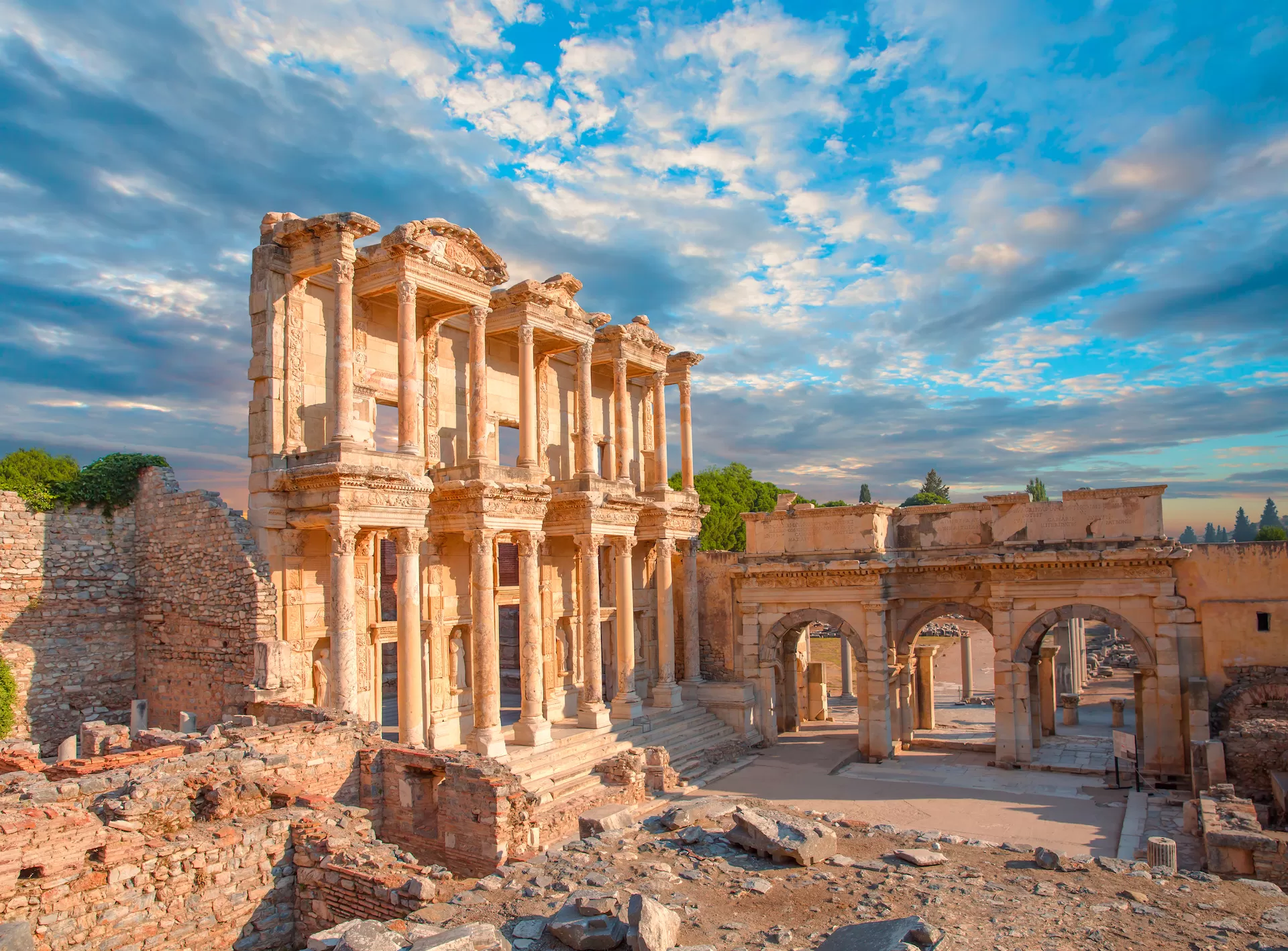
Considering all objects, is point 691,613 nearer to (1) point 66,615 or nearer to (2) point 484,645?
(2) point 484,645

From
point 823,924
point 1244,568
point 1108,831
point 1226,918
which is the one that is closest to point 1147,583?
point 1244,568

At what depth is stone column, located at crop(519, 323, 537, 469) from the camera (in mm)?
22844

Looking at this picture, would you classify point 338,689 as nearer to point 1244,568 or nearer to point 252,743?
point 252,743

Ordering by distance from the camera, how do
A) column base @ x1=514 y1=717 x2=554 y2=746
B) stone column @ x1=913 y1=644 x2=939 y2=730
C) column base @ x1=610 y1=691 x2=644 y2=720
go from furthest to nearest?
stone column @ x1=913 y1=644 x2=939 y2=730, column base @ x1=610 y1=691 x2=644 y2=720, column base @ x1=514 y1=717 x2=554 y2=746

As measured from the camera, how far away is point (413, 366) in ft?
64.0

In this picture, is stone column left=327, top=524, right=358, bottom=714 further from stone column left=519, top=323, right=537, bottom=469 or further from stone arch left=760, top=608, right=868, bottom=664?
stone arch left=760, top=608, right=868, bottom=664

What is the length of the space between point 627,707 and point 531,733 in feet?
14.0

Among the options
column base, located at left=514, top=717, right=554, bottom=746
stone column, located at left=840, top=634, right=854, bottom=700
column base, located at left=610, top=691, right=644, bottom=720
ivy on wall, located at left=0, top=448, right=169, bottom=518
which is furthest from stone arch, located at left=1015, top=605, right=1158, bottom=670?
ivy on wall, located at left=0, top=448, right=169, bottom=518

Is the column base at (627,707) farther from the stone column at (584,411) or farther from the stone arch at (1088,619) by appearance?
the stone arch at (1088,619)

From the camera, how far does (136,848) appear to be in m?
10.5

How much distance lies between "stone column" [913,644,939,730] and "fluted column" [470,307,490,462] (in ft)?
54.2

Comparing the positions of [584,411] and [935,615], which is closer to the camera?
[584,411]

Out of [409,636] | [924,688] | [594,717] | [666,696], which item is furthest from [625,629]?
[924,688]

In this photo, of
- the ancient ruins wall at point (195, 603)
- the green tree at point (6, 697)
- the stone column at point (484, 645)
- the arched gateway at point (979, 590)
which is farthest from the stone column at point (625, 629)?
the green tree at point (6, 697)
